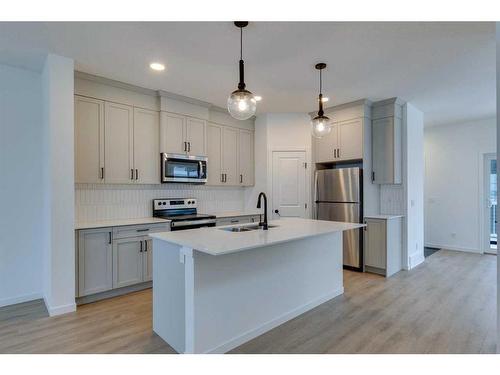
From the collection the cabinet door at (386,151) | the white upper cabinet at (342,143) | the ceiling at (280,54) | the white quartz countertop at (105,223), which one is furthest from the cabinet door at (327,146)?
the white quartz countertop at (105,223)

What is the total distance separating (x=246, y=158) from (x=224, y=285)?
328cm

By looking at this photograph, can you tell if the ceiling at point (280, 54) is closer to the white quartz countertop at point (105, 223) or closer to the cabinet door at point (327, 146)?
the cabinet door at point (327, 146)

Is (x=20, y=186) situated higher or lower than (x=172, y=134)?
lower

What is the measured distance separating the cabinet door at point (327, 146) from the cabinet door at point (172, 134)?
88.8 inches

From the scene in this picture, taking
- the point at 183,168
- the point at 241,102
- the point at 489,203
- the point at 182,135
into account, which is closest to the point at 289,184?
the point at 183,168

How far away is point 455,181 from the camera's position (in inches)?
233

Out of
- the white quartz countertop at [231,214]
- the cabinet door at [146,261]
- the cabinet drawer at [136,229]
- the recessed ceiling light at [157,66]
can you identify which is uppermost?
the recessed ceiling light at [157,66]

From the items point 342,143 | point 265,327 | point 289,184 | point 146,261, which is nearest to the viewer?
point 265,327

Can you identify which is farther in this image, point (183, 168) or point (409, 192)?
point (409, 192)

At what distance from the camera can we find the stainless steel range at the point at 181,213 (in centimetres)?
392

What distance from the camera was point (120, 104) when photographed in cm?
375

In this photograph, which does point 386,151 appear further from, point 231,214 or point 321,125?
point 231,214
